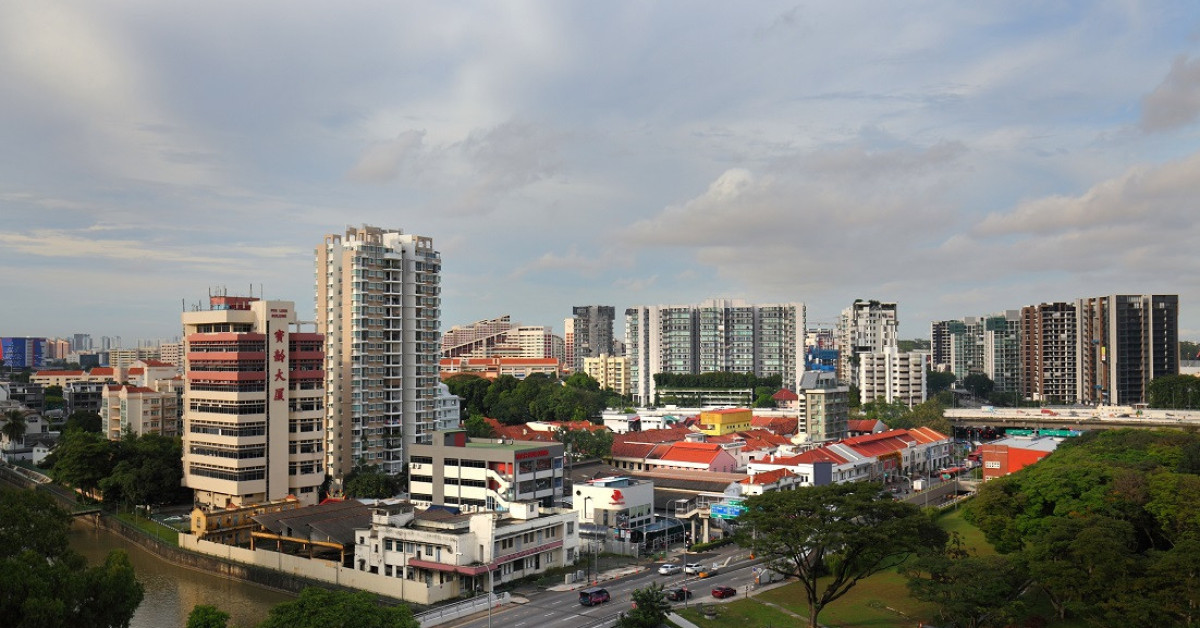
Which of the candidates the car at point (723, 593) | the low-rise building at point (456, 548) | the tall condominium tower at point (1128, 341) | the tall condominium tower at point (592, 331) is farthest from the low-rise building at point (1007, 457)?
the tall condominium tower at point (592, 331)

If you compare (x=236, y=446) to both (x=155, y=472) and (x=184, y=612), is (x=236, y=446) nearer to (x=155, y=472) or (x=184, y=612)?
(x=155, y=472)

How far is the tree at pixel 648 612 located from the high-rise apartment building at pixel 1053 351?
86.2 m

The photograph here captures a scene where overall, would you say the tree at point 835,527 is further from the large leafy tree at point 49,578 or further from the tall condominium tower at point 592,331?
the tall condominium tower at point 592,331

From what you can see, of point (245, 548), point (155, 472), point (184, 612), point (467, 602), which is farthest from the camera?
point (155, 472)

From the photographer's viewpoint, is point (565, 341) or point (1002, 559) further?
point (565, 341)

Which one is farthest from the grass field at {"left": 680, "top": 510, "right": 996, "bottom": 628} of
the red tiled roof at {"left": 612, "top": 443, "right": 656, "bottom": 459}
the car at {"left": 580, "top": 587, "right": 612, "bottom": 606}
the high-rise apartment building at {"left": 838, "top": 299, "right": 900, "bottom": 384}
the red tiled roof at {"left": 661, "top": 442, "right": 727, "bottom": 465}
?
the high-rise apartment building at {"left": 838, "top": 299, "right": 900, "bottom": 384}

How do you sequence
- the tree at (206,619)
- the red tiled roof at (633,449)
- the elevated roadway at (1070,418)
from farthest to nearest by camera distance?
the elevated roadway at (1070,418) < the red tiled roof at (633,449) < the tree at (206,619)

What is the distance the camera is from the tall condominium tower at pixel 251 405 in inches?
1674

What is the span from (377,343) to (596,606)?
86.8ft

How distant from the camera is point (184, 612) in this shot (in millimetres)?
31125

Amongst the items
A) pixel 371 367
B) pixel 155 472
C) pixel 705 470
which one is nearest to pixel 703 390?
pixel 705 470

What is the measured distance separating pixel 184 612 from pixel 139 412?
39102 mm

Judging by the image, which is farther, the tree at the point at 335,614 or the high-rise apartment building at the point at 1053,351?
the high-rise apartment building at the point at 1053,351

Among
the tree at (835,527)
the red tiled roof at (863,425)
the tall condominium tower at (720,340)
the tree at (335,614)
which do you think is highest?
the tall condominium tower at (720,340)
